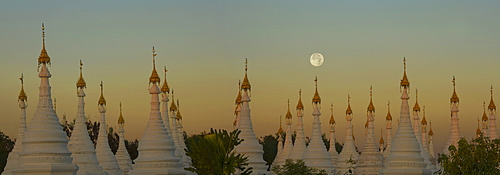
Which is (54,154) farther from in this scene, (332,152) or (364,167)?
(332,152)

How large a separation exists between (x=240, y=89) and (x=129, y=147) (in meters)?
50.5

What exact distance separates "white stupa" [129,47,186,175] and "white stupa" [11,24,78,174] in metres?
7.51

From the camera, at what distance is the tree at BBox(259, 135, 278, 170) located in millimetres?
141125

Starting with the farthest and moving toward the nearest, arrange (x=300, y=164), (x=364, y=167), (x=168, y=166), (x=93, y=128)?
(x=93, y=128), (x=364, y=167), (x=300, y=164), (x=168, y=166)

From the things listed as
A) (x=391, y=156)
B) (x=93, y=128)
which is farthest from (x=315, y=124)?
(x=93, y=128)

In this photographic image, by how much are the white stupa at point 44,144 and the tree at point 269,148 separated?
254 ft

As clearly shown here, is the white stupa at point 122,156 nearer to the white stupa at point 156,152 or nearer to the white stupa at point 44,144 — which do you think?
the white stupa at point 156,152

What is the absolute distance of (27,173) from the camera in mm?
58281

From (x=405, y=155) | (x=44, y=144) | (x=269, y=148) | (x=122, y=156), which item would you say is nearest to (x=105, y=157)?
(x=122, y=156)

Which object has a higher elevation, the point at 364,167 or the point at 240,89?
the point at 240,89

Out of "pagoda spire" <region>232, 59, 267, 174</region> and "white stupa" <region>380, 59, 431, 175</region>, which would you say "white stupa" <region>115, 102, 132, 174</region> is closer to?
"pagoda spire" <region>232, 59, 267, 174</region>

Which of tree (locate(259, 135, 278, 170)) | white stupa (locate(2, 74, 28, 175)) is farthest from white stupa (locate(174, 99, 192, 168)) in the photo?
tree (locate(259, 135, 278, 170))

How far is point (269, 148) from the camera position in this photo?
147 meters

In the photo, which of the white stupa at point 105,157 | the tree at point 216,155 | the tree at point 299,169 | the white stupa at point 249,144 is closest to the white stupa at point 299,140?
the tree at point 299,169
